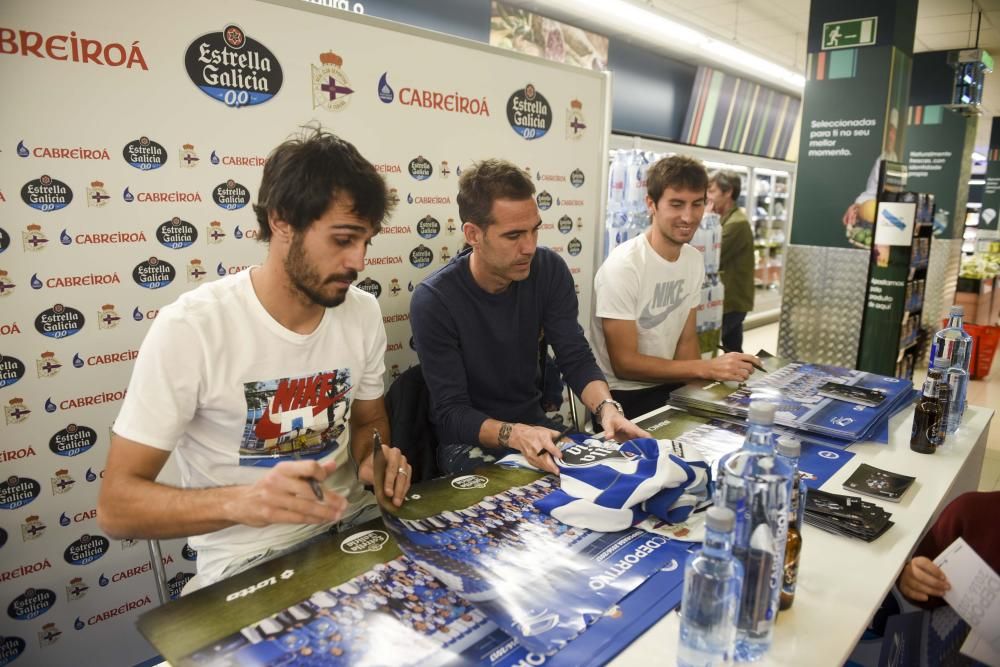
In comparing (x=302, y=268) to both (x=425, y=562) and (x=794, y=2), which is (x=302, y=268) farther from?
(x=794, y=2)

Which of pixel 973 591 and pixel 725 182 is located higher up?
pixel 725 182

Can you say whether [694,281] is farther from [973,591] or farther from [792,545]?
[792,545]

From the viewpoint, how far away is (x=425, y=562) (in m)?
1.28

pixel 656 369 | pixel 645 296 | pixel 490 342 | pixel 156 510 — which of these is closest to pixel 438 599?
pixel 156 510

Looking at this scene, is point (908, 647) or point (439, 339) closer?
point (908, 647)

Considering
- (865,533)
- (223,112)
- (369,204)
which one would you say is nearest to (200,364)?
(369,204)

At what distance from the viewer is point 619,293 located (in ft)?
9.40

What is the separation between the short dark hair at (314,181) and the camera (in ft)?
5.48

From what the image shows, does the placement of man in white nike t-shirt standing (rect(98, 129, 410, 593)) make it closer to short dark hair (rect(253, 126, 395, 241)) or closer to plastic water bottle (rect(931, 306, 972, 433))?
short dark hair (rect(253, 126, 395, 241))

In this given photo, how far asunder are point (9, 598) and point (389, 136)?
206cm

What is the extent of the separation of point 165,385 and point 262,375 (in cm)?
24

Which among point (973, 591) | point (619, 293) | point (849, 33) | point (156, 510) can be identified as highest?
point (849, 33)

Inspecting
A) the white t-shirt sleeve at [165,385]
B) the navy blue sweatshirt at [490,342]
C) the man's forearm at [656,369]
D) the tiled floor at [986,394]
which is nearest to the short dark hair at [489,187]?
the navy blue sweatshirt at [490,342]

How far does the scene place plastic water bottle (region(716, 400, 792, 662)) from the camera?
1068 millimetres
